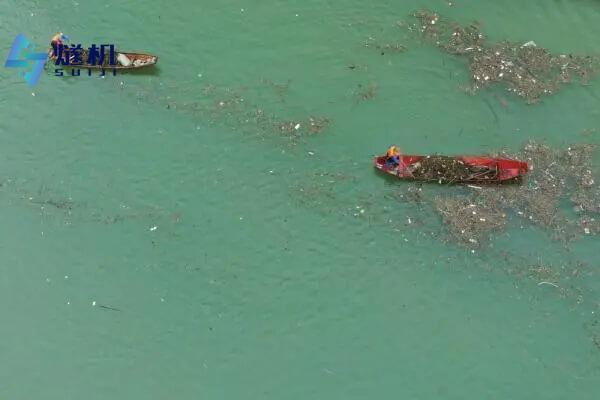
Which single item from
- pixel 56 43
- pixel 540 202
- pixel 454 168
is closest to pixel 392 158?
pixel 454 168

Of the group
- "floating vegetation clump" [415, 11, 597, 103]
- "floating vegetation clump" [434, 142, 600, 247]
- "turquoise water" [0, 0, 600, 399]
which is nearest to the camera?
"turquoise water" [0, 0, 600, 399]

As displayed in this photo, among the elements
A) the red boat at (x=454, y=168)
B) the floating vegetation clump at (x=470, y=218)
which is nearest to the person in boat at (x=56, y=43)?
the red boat at (x=454, y=168)

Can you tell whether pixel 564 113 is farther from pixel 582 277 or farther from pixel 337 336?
pixel 337 336

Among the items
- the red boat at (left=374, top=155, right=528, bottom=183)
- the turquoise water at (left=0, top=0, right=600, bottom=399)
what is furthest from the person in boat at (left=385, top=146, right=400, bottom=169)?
the turquoise water at (left=0, top=0, right=600, bottom=399)

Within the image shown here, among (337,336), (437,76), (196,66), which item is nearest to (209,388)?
(337,336)

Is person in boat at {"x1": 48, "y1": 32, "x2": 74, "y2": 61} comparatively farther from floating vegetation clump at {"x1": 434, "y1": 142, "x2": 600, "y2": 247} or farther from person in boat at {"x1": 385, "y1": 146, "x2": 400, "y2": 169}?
floating vegetation clump at {"x1": 434, "y1": 142, "x2": 600, "y2": 247}

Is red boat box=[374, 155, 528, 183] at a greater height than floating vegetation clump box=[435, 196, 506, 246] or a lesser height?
greater
